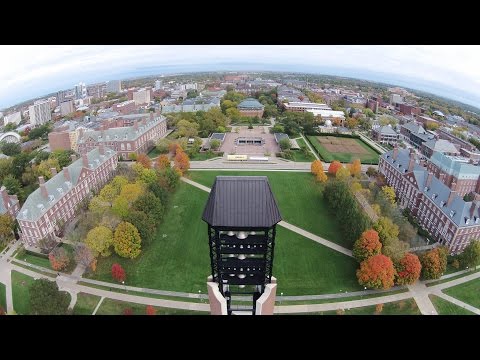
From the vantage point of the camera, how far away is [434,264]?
→ 30.5 m

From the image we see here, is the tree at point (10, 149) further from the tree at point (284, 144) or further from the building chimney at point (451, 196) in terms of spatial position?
the building chimney at point (451, 196)

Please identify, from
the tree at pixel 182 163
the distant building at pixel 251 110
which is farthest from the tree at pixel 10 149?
the distant building at pixel 251 110

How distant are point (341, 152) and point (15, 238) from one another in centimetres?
5939

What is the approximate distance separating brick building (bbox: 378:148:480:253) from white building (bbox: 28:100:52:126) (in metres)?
90.7

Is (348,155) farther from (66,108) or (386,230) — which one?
(66,108)

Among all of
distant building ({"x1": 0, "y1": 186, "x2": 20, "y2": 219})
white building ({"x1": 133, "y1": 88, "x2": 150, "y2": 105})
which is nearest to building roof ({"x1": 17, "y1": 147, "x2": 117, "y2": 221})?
distant building ({"x1": 0, "y1": 186, "x2": 20, "y2": 219})

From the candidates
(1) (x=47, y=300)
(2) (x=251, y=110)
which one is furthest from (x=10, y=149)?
(2) (x=251, y=110)

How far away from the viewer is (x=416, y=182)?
4275 cm

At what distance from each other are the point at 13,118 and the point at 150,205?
7344 centimetres

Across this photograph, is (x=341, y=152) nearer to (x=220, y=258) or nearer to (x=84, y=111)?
(x=220, y=258)

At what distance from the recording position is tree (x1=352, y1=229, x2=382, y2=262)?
31.0 meters

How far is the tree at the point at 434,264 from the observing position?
1204 inches

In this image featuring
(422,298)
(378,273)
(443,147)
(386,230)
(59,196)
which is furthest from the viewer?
(443,147)

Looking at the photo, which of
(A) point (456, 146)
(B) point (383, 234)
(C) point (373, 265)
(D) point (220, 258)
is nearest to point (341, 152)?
(A) point (456, 146)
